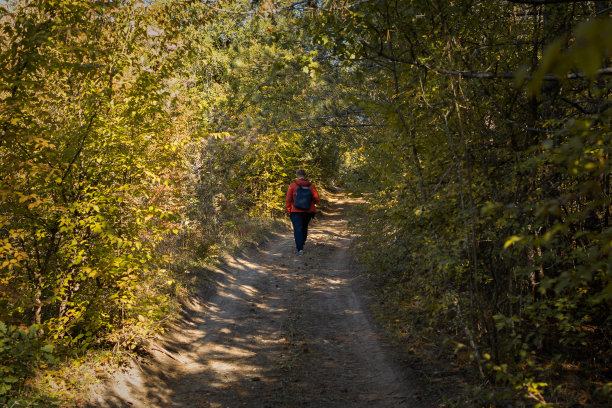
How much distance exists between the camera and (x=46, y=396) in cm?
421

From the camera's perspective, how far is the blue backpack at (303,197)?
1224cm

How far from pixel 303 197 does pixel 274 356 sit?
644 cm

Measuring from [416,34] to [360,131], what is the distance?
7.14 meters

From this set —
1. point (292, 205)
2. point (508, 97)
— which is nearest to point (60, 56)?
point (508, 97)

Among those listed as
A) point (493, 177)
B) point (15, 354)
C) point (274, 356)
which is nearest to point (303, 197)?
point (274, 356)

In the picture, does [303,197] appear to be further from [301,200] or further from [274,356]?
[274,356]

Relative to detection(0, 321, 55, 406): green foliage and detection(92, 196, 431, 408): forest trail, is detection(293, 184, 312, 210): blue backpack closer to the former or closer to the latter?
detection(92, 196, 431, 408): forest trail

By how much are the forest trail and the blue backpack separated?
2.43 meters

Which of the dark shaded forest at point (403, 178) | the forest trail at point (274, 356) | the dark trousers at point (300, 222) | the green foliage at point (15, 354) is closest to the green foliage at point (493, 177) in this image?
the dark shaded forest at point (403, 178)

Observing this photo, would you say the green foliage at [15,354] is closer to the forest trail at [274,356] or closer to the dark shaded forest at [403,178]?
the dark shaded forest at [403,178]

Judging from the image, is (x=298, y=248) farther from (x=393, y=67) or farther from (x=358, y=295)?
(x=393, y=67)

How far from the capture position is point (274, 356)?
6340mm

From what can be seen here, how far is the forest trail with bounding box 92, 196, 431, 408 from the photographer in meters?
5.20

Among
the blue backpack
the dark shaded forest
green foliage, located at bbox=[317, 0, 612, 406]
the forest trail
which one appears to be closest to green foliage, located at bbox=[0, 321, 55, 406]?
the dark shaded forest
